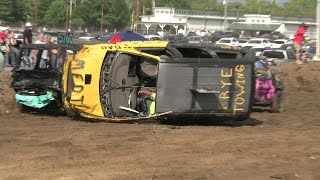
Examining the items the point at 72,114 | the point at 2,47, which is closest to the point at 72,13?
the point at 2,47

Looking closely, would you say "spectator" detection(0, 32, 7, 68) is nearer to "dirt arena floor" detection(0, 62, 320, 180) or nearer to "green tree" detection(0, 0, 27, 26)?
"dirt arena floor" detection(0, 62, 320, 180)

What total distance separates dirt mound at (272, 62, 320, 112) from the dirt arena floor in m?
2.40

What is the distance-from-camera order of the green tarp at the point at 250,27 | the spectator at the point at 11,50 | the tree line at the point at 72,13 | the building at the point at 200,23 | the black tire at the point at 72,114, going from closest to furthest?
the black tire at the point at 72,114
the spectator at the point at 11,50
the tree line at the point at 72,13
the green tarp at the point at 250,27
the building at the point at 200,23

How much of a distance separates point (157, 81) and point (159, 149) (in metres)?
2.14

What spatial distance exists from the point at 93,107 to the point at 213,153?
139 inches

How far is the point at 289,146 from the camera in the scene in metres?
8.41

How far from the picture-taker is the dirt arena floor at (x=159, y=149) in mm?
6516

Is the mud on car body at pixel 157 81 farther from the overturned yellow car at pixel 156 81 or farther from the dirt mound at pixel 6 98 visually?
the dirt mound at pixel 6 98

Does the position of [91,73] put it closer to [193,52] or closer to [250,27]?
[193,52]

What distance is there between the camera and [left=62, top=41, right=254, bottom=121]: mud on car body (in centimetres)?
980

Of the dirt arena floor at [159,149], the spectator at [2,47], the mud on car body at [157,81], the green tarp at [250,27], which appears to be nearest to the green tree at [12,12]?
the green tarp at [250,27]

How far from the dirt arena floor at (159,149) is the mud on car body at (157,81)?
373 millimetres

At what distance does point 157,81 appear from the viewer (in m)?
9.74

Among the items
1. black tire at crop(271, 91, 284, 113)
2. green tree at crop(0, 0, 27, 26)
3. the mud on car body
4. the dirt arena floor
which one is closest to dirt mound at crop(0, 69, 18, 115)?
the dirt arena floor
